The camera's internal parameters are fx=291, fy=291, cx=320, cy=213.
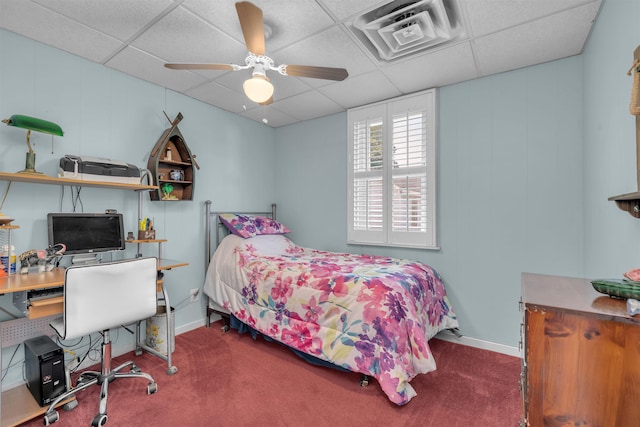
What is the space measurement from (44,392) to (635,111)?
337cm

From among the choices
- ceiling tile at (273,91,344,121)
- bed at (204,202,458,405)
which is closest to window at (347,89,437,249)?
ceiling tile at (273,91,344,121)

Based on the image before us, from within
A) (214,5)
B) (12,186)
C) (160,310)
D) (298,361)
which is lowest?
(298,361)

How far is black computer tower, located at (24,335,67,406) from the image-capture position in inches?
72.1

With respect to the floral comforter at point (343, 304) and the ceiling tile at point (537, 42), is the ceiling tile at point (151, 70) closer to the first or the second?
the floral comforter at point (343, 304)

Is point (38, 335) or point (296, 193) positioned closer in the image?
point (38, 335)

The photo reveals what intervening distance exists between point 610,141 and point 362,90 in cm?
203

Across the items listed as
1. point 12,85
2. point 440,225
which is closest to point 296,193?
point 440,225

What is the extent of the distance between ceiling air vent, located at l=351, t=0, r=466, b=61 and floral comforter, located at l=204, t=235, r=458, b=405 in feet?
5.84

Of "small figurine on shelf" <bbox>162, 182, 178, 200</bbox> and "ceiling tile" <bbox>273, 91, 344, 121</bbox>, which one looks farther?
"ceiling tile" <bbox>273, 91, 344, 121</bbox>

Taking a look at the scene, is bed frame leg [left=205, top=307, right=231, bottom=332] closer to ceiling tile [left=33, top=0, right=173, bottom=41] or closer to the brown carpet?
the brown carpet

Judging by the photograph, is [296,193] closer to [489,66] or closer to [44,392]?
[489,66]

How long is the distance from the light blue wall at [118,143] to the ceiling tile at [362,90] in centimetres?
135

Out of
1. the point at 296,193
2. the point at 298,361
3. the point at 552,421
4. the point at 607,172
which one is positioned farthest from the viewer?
the point at 296,193

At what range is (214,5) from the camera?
180cm
